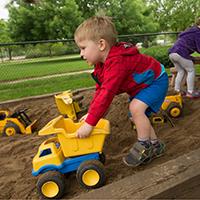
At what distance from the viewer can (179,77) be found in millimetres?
5207

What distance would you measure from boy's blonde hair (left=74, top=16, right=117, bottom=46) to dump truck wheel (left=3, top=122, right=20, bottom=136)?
2338mm

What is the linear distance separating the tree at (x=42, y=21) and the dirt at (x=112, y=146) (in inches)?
896

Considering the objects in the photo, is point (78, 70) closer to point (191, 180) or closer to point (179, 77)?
point (179, 77)

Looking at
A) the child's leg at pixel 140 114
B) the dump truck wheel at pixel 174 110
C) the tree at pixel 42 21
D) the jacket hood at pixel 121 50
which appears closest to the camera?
the jacket hood at pixel 121 50

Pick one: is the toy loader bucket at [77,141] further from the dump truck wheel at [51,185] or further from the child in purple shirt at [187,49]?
the child in purple shirt at [187,49]

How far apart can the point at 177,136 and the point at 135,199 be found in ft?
6.66

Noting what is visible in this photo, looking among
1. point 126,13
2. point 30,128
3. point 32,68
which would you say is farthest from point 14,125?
point 126,13

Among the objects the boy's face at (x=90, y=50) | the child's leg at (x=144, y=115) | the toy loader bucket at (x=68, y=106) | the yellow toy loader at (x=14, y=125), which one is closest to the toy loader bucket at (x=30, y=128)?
the yellow toy loader at (x=14, y=125)

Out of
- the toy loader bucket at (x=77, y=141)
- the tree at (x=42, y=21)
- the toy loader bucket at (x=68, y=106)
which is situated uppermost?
the toy loader bucket at (x=77, y=141)

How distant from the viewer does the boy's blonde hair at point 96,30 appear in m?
2.11

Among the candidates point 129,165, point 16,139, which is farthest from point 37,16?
point 129,165

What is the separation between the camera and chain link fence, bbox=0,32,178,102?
289 inches

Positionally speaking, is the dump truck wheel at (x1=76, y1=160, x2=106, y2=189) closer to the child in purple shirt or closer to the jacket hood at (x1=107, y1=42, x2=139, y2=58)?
the jacket hood at (x1=107, y1=42, x2=139, y2=58)

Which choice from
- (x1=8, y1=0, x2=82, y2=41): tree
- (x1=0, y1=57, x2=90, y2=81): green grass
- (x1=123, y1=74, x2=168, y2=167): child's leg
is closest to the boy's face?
(x1=123, y1=74, x2=168, y2=167): child's leg
